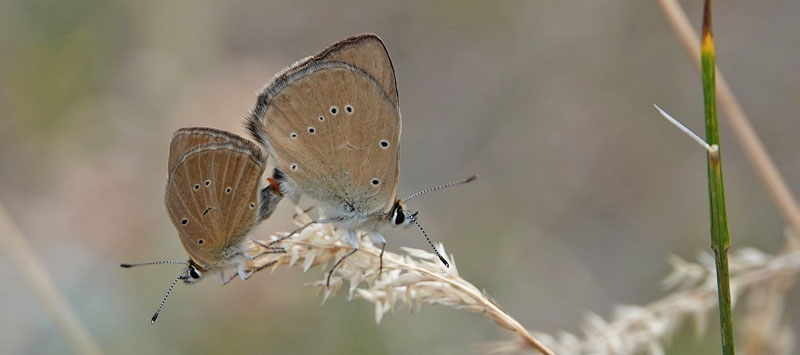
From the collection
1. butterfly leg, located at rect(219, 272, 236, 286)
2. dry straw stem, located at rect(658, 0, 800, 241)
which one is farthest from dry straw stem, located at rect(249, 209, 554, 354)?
dry straw stem, located at rect(658, 0, 800, 241)

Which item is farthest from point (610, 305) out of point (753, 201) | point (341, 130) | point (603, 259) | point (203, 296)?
point (341, 130)

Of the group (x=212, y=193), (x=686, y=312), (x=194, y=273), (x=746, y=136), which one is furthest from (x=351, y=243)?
(x=746, y=136)

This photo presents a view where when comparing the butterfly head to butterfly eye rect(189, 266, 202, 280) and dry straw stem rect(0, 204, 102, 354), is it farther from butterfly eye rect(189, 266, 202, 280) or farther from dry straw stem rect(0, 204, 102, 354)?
dry straw stem rect(0, 204, 102, 354)

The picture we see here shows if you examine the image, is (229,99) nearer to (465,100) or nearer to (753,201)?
(465,100)

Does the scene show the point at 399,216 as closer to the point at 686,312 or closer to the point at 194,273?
the point at 194,273

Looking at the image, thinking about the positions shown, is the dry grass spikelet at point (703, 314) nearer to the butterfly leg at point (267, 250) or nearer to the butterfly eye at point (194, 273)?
the butterfly leg at point (267, 250)

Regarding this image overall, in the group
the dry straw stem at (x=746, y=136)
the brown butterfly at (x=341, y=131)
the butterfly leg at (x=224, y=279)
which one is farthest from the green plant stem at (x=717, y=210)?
the butterfly leg at (x=224, y=279)
